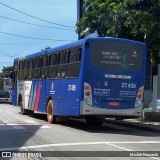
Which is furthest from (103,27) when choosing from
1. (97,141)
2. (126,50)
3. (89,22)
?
(97,141)

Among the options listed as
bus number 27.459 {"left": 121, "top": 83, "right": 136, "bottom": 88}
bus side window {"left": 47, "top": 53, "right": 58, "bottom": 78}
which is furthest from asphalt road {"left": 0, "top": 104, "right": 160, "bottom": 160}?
bus side window {"left": 47, "top": 53, "right": 58, "bottom": 78}

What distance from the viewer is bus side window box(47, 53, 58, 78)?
21.1m

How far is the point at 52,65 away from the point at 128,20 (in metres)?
4.13

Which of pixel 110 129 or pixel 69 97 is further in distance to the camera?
pixel 110 129

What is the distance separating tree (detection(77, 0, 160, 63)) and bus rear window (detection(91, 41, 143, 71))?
1848 millimetres

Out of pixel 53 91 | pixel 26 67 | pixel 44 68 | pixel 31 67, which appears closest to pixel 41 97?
pixel 44 68

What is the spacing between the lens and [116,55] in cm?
1834

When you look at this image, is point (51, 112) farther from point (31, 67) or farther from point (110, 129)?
point (31, 67)

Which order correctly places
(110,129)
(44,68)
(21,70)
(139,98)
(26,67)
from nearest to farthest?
(139,98), (110,129), (44,68), (26,67), (21,70)

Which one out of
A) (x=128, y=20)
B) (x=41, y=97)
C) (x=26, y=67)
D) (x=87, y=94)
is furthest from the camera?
(x=26, y=67)

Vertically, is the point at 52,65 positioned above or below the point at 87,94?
above

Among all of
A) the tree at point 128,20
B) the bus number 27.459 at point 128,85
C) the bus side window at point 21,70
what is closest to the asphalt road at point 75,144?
the bus number 27.459 at point 128,85

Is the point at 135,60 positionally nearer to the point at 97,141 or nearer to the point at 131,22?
the point at 131,22

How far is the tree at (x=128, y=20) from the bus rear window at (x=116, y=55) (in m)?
1.85
